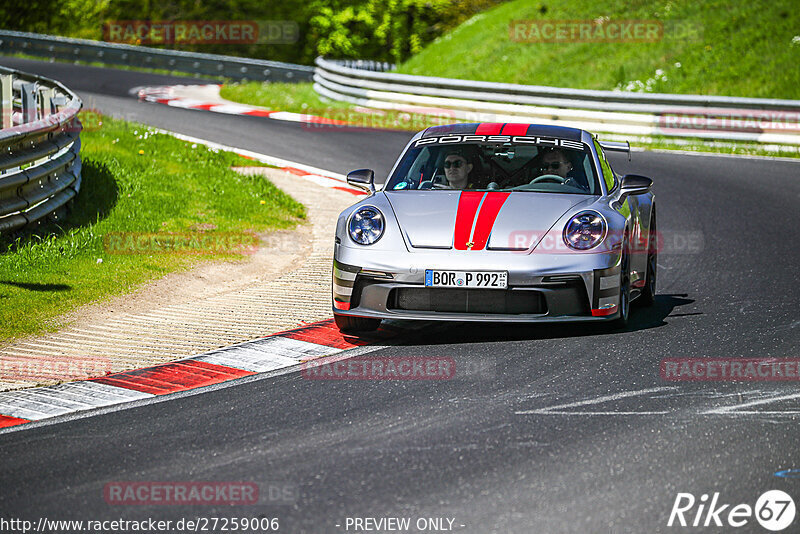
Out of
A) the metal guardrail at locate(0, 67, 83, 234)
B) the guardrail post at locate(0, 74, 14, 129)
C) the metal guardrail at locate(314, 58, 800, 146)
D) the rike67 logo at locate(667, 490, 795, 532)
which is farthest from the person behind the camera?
the metal guardrail at locate(314, 58, 800, 146)

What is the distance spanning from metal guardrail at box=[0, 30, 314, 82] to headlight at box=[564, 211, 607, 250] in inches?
1015

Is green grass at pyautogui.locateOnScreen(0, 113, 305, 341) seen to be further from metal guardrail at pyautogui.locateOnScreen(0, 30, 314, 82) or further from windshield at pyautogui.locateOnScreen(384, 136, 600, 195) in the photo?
metal guardrail at pyautogui.locateOnScreen(0, 30, 314, 82)

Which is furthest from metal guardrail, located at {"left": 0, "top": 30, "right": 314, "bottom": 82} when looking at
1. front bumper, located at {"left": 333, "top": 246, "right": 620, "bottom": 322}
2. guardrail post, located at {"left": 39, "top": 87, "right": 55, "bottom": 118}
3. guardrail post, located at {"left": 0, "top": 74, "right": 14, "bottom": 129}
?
front bumper, located at {"left": 333, "top": 246, "right": 620, "bottom": 322}

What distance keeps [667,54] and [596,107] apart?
22.6ft

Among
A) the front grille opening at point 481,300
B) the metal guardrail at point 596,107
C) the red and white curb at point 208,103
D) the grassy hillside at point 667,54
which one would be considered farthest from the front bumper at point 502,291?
the grassy hillside at point 667,54

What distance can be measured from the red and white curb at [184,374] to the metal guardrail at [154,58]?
2565 cm

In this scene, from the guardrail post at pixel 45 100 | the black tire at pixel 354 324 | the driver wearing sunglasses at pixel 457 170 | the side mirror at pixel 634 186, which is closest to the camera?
the black tire at pixel 354 324

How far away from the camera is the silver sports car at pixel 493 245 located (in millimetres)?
6852

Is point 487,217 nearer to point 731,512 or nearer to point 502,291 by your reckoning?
point 502,291

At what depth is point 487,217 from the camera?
7156mm

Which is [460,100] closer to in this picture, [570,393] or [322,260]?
[322,260]

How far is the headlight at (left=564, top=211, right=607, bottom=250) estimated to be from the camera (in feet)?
23.1

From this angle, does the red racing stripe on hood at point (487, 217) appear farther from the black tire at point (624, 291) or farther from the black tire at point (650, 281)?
the black tire at point (650, 281)

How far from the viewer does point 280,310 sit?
321 inches
